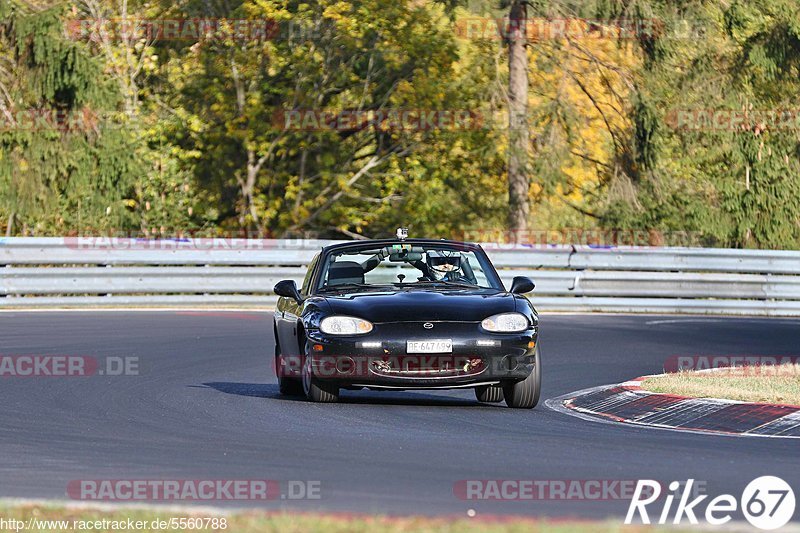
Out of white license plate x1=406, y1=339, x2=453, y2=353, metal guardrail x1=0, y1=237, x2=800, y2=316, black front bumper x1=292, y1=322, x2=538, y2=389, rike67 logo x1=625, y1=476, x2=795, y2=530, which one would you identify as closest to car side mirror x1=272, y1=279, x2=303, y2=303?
black front bumper x1=292, y1=322, x2=538, y2=389

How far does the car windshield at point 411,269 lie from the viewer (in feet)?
45.1

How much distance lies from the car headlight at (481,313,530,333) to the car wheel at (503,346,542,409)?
0.88 ft

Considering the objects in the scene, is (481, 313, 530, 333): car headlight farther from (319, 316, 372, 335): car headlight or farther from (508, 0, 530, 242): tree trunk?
(508, 0, 530, 242): tree trunk

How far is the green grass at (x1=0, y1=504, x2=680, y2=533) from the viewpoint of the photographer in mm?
6766

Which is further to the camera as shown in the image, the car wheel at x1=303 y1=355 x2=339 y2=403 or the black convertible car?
the car wheel at x1=303 y1=355 x2=339 y2=403

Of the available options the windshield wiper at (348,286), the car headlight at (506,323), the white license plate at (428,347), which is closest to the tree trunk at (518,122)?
the windshield wiper at (348,286)

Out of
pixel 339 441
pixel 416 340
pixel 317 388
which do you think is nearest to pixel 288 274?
pixel 317 388

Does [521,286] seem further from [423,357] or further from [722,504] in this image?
[722,504]

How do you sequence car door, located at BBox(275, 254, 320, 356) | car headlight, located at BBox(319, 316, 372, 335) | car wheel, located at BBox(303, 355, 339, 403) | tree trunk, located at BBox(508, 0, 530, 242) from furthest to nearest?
tree trunk, located at BBox(508, 0, 530, 242)
car door, located at BBox(275, 254, 320, 356)
car wheel, located at BBox(303, 355, 339, 403)
car headlight, located at BBox(319, 316, 372, 335)

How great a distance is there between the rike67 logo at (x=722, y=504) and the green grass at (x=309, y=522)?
36 centimetres

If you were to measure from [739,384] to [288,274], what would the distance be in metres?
13.5

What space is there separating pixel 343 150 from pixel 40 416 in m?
23.6

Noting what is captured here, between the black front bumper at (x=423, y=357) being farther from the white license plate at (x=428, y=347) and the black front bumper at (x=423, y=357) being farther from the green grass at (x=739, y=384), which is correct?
the green grass at (x=739, y=384)

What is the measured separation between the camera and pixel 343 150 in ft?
116
